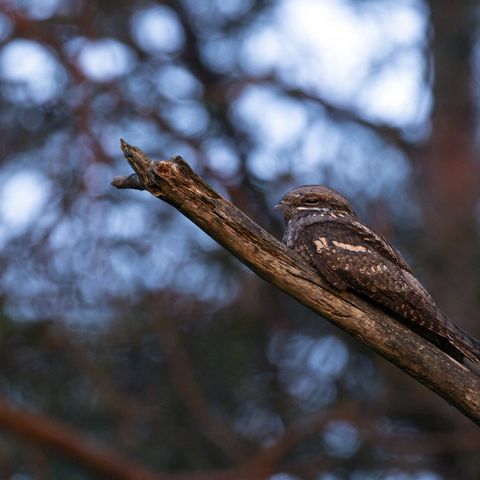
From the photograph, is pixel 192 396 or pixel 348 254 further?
pixel 192 396

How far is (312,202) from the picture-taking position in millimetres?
5641

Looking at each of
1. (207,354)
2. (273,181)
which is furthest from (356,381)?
(273,181)

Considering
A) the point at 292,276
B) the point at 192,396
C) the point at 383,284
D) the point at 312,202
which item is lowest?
the point at 292,276

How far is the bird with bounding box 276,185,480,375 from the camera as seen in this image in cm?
486

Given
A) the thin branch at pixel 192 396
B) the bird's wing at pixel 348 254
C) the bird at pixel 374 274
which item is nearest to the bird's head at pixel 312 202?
the bird at pixel 374 274

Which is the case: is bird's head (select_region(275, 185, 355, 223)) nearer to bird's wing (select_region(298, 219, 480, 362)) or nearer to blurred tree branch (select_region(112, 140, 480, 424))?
bird's wing (select_region(298, 219, 480, 362))

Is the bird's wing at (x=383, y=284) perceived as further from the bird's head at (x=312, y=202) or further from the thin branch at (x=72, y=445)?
the thin branch at (x=72, y=445)

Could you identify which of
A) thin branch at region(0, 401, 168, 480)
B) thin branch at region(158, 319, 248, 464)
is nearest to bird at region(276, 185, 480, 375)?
thin branch at region(0, 401, 168, 480)

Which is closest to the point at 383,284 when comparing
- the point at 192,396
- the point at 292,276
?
the point at 292,276

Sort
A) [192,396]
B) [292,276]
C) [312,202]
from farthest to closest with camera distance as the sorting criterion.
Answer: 1. [192,396]
2. [312,202]
3. [292,276]

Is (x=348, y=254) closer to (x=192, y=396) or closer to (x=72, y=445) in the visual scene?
(x=72, y=445)

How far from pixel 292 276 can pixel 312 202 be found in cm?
110

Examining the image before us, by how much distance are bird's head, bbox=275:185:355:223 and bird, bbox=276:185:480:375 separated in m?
0.16

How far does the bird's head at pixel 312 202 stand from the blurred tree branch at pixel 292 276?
2.93 ft
